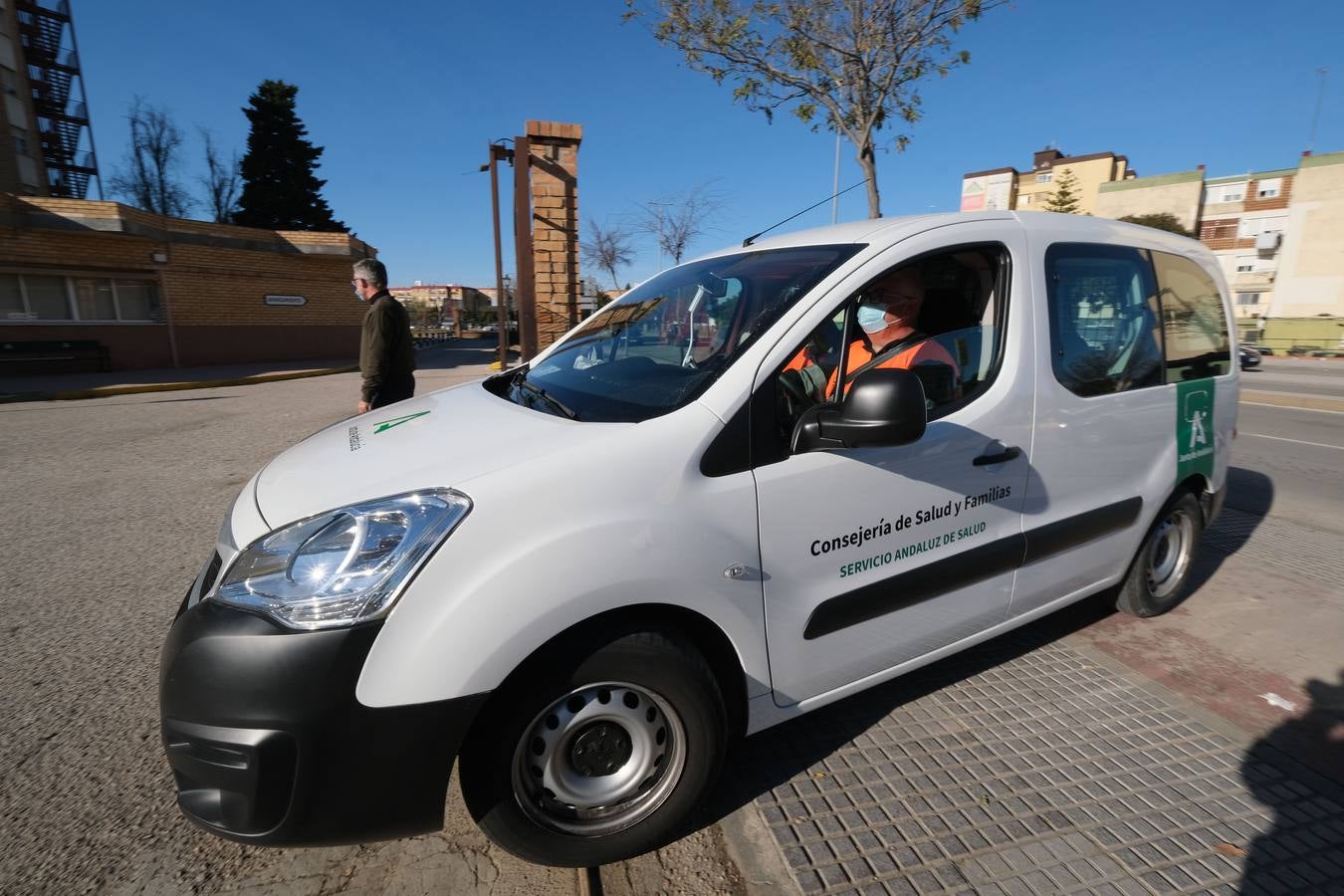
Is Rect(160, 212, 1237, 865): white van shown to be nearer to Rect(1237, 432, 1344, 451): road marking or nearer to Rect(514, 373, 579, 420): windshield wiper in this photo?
Rect(514, 373, 579, 420): windshield wiper

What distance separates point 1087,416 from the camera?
2.57 meters

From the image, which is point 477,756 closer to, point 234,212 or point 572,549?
point 572,549

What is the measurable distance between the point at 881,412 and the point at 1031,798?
1409 mm

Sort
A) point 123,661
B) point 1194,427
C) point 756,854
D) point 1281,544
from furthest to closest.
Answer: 1. point 1281,544
2. point 1194,427
3. point 123,661
4. point 756,854

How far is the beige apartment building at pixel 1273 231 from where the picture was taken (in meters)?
34.5

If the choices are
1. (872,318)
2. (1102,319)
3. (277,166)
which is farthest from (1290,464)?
(277,166)

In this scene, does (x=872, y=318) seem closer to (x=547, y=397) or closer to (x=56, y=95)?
(x=547, y=397)

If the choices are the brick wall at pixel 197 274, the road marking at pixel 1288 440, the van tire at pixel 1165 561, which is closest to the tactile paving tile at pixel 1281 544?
the van tire at pixel 1165 561

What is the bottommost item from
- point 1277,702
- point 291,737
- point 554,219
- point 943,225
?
point 1277,702

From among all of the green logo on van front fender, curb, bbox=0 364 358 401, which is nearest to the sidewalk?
curb, bbox=0 364 358 401

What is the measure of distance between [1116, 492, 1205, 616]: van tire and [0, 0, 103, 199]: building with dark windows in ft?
133

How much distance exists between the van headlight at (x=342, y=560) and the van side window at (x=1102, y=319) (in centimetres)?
229

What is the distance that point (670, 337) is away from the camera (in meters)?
2.43

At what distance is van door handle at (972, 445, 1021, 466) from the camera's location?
7.40 feet
